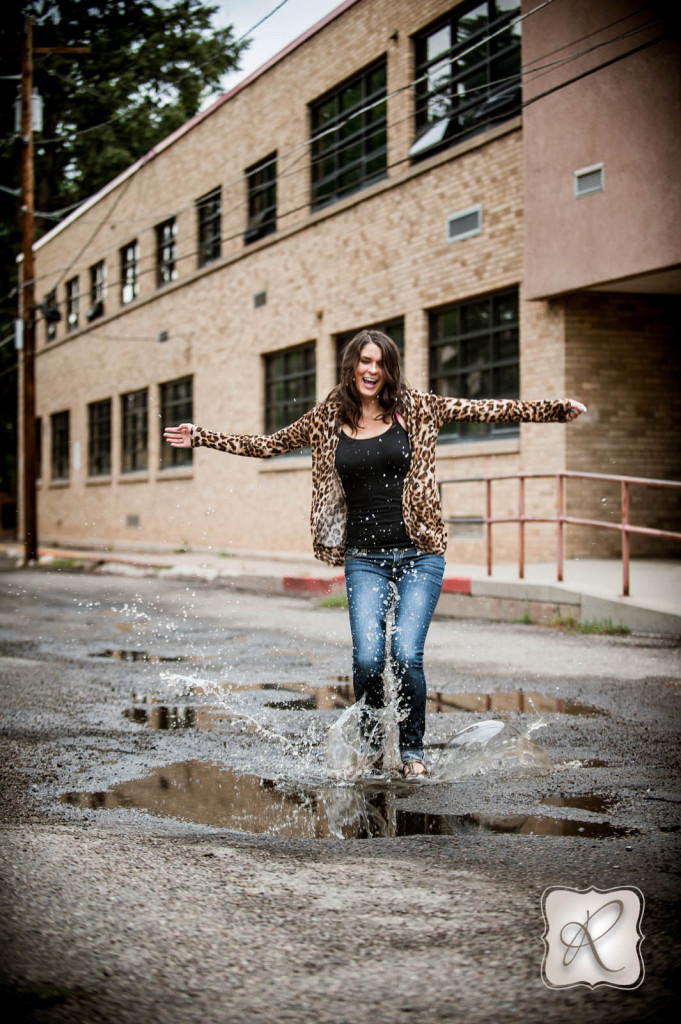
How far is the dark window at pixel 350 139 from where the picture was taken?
17.6 m

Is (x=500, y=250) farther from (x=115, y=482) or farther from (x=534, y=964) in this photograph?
(x=115, y=482)

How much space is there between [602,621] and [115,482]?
1963 centimetres

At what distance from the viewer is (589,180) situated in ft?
42.2

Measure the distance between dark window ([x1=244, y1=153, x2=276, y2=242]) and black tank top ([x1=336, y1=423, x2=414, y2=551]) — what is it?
16497 mm

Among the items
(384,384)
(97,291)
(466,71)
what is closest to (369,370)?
(384,384)

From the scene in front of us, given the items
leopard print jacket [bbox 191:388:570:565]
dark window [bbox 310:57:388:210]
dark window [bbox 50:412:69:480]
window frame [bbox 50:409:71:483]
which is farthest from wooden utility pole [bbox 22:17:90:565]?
leopard print jacket [bbox 191:388:570:565]

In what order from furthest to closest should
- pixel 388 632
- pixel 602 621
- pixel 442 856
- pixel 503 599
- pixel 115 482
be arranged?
pixel 115 482, pixel 503 599, pixel 602 621, pixel 388 632, pixel 442 856

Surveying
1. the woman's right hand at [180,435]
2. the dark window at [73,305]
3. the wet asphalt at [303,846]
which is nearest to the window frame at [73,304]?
the dark window at [73,305]

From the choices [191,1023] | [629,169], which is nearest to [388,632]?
[191,1023]

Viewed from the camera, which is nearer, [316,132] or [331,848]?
[331,848]

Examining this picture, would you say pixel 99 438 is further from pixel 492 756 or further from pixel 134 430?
pixel 492 756

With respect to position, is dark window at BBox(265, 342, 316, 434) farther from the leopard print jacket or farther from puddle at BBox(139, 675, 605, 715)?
the leopard print jacket

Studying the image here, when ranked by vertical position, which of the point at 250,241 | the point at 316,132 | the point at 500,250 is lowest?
the point at 500,250

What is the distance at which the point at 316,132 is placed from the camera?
19484mm
